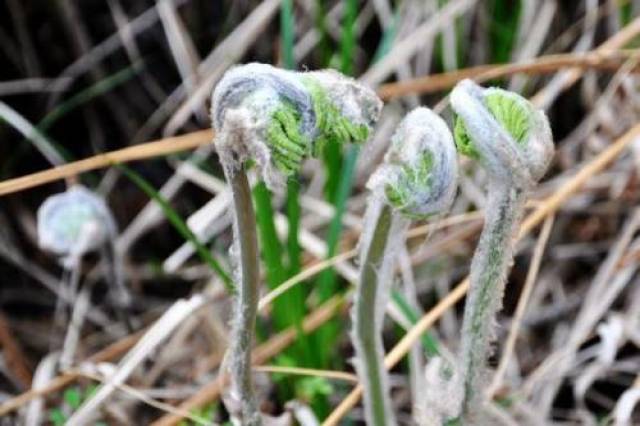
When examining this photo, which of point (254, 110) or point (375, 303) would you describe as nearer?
point (254, 110)

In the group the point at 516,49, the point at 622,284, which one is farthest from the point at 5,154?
the point at 622,284

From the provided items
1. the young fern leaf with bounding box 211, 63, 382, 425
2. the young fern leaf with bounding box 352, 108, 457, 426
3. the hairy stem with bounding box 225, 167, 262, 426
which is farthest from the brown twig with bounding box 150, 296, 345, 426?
the young fern leaf with bounding box 211, 63, 382, 425

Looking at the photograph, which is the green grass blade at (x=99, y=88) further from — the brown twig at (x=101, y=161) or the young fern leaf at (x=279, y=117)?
the young fern leaf at (x=279, y=117)

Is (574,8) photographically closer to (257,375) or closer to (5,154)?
(257,375)

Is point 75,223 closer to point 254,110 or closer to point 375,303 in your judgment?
point 375,303

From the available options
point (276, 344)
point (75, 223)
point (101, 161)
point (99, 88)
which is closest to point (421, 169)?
point (101, 161)

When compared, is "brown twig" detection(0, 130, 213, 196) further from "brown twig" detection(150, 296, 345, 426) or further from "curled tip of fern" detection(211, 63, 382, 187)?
"curled tip of fern" detection(211, 63, 382, 187)
